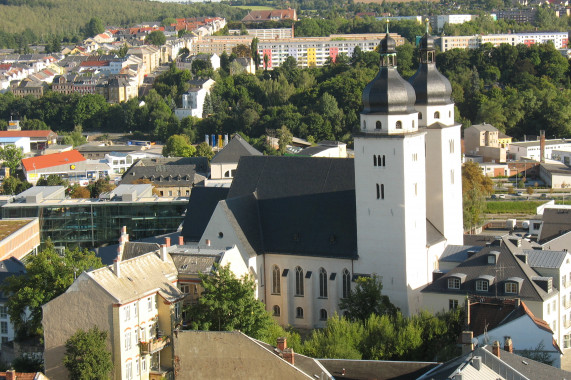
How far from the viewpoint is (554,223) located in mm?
58844

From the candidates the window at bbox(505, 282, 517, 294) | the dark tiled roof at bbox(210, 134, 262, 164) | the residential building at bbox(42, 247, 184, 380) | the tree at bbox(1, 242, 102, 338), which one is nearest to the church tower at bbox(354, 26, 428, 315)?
the window at bbox(505, 282, 517, 294)

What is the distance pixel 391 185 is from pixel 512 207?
37859 millimetres

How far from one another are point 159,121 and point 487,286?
8903cm

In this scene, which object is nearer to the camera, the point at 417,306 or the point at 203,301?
the point at 203,301

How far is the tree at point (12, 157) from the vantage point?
11025 centimetres

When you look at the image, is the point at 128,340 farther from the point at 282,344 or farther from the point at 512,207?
the point at 512,207

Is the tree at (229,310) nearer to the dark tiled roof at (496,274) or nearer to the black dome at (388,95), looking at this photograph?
the dark tiled roof at (496,274)

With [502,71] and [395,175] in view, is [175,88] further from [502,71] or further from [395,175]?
[395,175]

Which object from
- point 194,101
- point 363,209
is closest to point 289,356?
point 363,209

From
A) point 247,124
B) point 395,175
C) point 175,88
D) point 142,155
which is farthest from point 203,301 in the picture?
point 175,88

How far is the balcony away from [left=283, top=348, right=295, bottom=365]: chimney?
18.0 feet

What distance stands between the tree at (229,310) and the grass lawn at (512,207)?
40545 millimetres

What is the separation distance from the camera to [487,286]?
4372cm

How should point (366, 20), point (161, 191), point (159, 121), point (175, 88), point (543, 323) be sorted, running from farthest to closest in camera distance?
1. point (366, 20)
2. point (175, 88)
3. point (159, 121)
4. point (161, 191)
5. point (543, 323)
